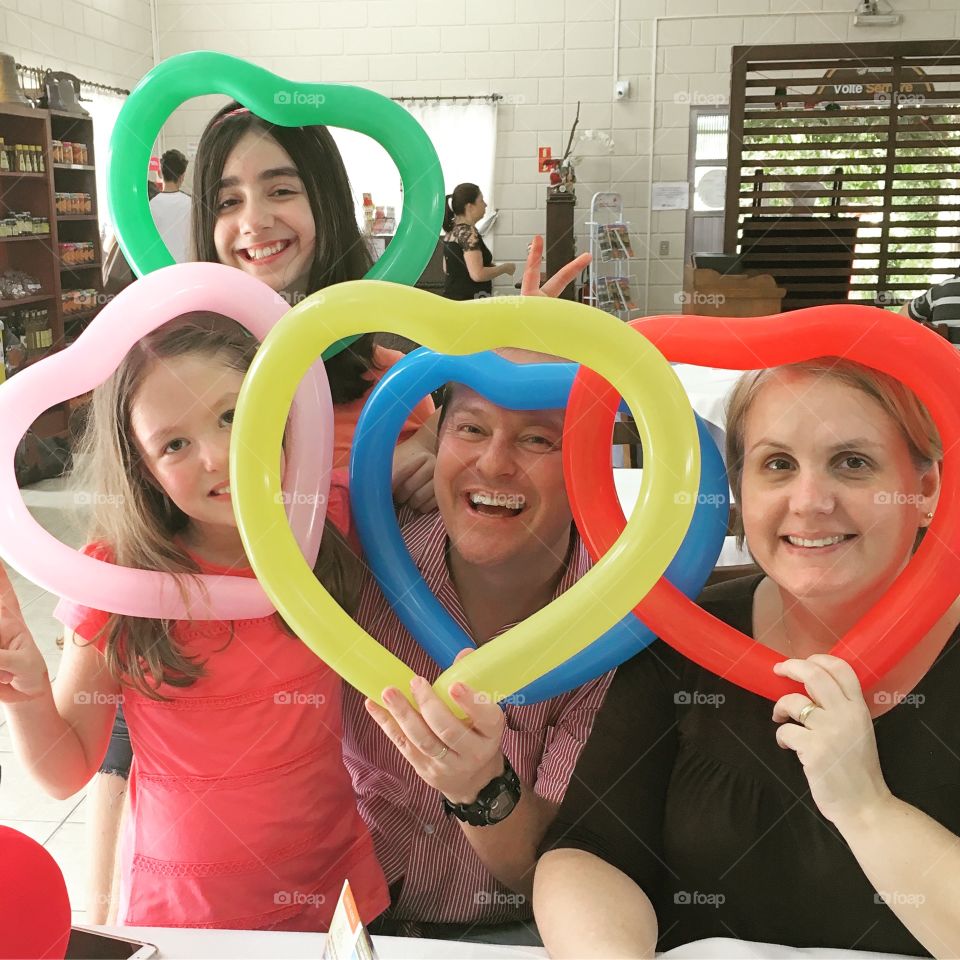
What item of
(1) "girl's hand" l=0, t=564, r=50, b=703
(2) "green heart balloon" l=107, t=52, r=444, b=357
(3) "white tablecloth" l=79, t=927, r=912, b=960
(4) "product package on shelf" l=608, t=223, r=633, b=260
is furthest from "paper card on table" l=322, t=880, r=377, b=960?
(4) "product package on shelf" l=608, t=223, r=633, b=260

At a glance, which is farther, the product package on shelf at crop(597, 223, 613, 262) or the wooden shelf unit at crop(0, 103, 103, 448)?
the product package on shelf at crop(597, 223, 613, 262)

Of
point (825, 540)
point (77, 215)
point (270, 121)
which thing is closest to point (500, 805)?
point (825, 540)

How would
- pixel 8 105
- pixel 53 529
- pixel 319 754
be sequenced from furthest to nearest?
pixel 8 105, pixel 53 529, pixel 319 754

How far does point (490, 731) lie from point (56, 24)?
6980 millimetres

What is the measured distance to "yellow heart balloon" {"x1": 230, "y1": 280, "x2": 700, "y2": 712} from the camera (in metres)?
0.91

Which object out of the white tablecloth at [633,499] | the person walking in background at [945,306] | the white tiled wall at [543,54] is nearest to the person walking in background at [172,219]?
the white tablecloth at [633,499]

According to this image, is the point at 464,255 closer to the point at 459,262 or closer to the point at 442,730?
the point at 459,262

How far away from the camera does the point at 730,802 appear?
1.13 m

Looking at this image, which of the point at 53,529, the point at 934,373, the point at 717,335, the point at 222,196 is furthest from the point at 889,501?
the point at 53,529

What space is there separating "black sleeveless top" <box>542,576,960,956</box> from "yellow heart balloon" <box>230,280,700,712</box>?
255mm

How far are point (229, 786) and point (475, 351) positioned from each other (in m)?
0.65

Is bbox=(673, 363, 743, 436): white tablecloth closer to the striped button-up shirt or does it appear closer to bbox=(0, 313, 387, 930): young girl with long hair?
the striped button-up shirt

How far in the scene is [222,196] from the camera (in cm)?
133

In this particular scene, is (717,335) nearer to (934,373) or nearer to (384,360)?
(934,373)
